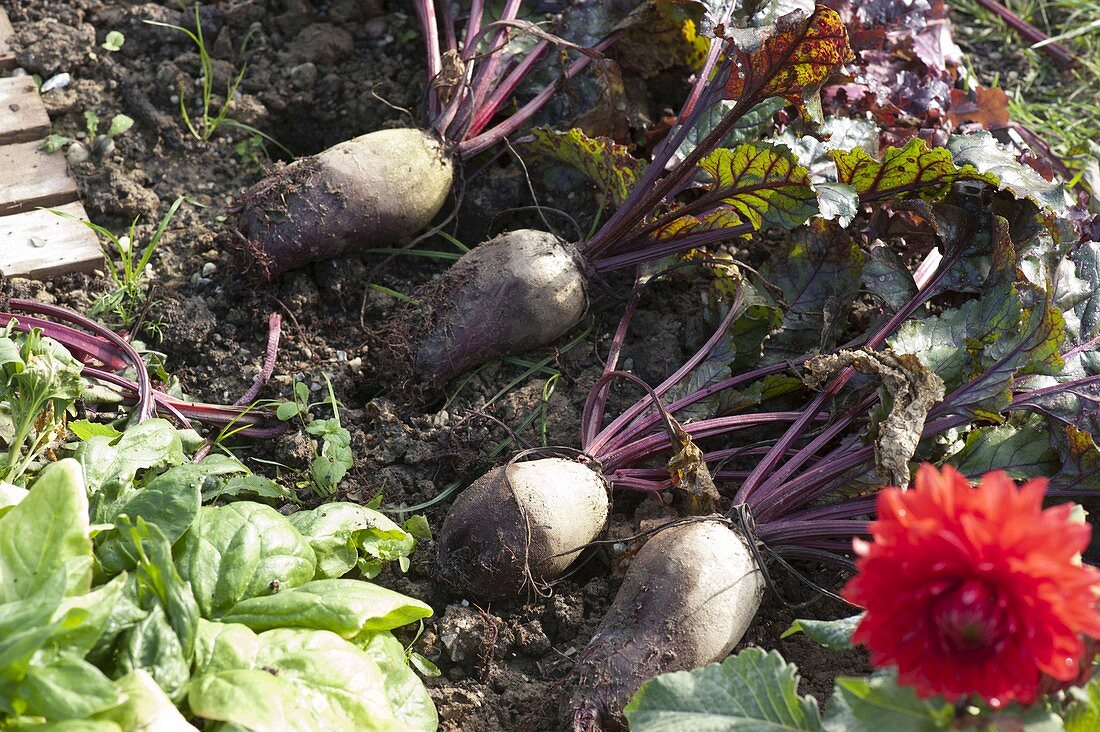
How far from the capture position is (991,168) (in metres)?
2.75

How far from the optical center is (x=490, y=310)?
10.1ft

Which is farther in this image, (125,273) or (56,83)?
(56,83)

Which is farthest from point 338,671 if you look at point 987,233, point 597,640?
point 987,233

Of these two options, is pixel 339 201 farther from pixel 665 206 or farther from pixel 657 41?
pixel 657 41

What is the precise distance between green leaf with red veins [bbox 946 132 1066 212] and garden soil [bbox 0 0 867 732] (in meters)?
0.95

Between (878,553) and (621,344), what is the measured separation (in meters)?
1.78

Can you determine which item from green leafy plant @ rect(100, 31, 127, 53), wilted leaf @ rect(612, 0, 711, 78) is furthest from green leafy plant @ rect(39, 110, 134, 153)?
wilted leaf @ rect(612, 0, 711, 78)

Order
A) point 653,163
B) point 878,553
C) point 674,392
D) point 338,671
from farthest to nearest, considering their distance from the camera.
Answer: point 653,163, point 674,392, point 338,671, point 878,553

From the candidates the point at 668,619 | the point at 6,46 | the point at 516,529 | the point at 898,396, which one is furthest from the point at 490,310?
the point at 6,46

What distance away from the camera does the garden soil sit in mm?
2580

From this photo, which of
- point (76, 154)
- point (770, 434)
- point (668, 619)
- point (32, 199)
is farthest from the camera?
point (76, 154)

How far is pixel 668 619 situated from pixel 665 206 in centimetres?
136

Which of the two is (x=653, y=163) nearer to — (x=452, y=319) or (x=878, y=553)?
(x=452, y=319)

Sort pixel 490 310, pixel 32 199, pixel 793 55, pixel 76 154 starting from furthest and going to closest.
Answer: pixel 76 154 → pixel 32 199 → pixel 490 310 → pixel 793 55
